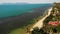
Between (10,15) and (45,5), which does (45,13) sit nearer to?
(45,5)

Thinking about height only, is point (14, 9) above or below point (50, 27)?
above

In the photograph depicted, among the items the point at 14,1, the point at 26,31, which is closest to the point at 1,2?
the point at 14,1

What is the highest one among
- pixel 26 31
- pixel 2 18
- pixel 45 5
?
pixel 45 5

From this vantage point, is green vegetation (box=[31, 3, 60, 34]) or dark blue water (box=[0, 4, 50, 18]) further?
dark blue water (box=[0, 4, 50, 18])

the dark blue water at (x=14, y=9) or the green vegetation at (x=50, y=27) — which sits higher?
the dark blue water at (x=14, y=9)

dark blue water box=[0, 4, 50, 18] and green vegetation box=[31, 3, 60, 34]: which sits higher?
dark blue water box=[0, 4, 50, 18]

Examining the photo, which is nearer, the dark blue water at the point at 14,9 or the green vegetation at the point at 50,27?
the green vegetation at the point at 50,27

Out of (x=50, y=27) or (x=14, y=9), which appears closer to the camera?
(x=50, y=27)

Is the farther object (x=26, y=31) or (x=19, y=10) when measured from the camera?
(x=19, y=10)
